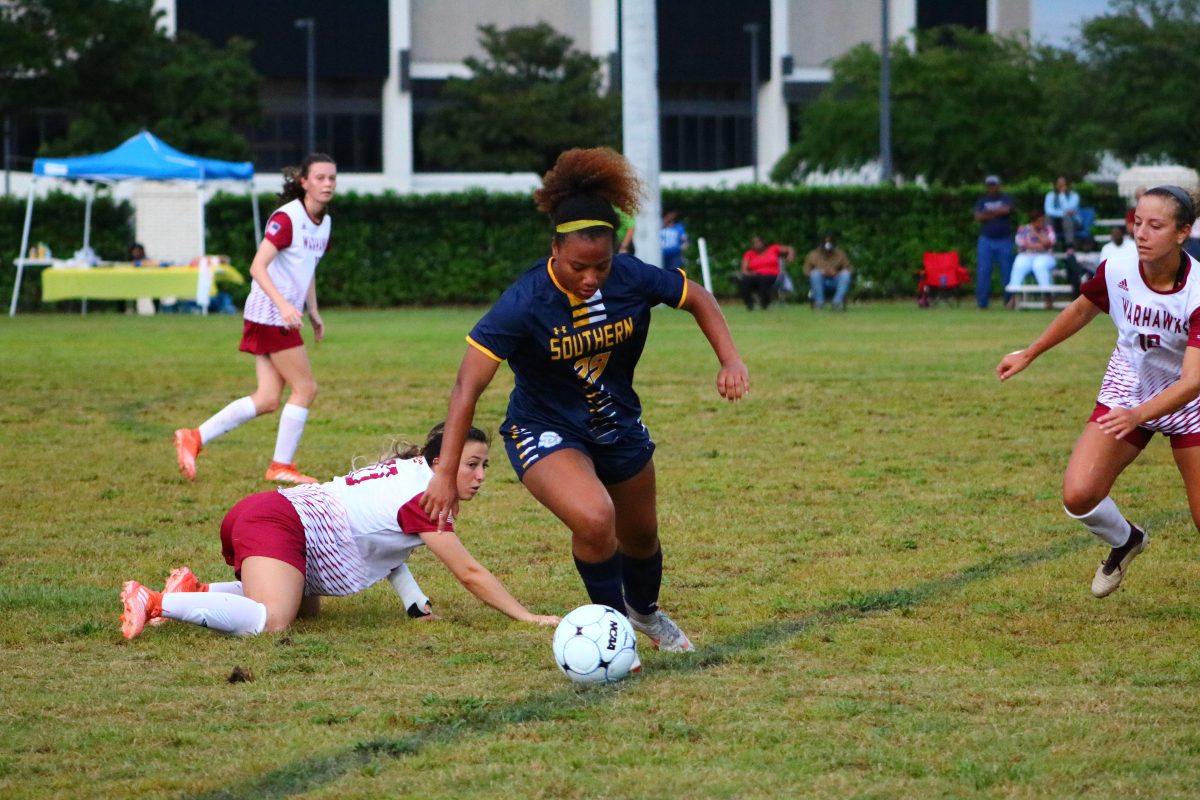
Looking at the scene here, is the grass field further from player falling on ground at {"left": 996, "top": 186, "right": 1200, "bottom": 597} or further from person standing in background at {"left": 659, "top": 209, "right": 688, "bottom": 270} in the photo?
person standing in background at {"left": 659, "top": 209, "right": 688, "bottom": 270}

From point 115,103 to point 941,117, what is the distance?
24008 mm

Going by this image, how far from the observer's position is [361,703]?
16.3 ft

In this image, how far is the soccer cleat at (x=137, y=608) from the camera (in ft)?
19.2

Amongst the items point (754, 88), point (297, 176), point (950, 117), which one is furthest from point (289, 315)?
point (754, 88)

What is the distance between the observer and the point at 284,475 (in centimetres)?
993

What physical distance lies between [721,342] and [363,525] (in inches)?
63.5

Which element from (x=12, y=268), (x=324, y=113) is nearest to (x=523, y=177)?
Answer: (x=324, y=113)

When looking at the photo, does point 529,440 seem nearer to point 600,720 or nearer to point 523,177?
point 600,720

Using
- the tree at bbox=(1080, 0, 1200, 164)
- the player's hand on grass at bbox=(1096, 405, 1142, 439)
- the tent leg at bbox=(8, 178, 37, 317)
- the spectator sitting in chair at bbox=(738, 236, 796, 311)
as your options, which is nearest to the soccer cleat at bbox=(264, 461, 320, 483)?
the player's hand on grass at bbox=(1096, 405, 1142, 439)

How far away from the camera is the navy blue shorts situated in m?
5.52

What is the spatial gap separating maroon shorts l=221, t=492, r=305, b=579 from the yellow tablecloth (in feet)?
78.8

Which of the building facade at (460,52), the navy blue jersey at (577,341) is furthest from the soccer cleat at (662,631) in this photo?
the building facade at (460,52)

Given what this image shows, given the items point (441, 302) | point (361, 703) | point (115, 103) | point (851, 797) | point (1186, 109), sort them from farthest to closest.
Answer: point (115, 103)
point (1186, 109)
point (441, 302)
point (361, 703)
point (851, 797)

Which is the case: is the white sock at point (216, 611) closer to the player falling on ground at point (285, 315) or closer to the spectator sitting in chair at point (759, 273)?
the player falling on ground at point (285, 315)
